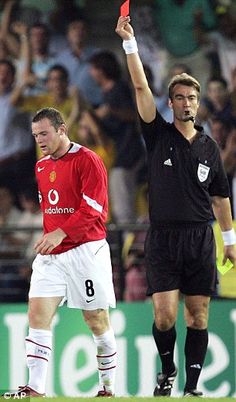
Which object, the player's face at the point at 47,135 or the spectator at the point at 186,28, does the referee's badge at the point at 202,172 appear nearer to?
the player's face at the point at 47,135

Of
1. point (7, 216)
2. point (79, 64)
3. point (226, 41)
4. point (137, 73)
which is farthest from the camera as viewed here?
point (226, 41)

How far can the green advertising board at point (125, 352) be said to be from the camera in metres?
13.3

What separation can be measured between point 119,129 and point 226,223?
5452 millimetres

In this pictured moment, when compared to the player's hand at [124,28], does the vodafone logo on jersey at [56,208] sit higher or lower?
lower

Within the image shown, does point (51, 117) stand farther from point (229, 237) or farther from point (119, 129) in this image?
point (119, 129)

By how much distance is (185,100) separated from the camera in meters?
9.77

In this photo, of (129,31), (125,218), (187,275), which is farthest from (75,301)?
(125,218)

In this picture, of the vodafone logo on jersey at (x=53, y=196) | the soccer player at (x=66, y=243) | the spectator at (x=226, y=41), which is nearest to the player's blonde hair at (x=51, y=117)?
the soccer player at (x=66, y=243)

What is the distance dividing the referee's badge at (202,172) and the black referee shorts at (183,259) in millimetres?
337

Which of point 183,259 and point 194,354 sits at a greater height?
point 183,259

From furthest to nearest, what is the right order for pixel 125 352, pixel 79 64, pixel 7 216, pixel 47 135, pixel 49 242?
pixel 79 64 < pixel 7 216 < pixel 125 352 < pixel 47 135 < pixel 49 242

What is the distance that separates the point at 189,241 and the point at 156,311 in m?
0.55

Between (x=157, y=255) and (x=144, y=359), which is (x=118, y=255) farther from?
(x=157, y=255)

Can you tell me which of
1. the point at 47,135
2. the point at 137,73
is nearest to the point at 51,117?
the point at 47,135
